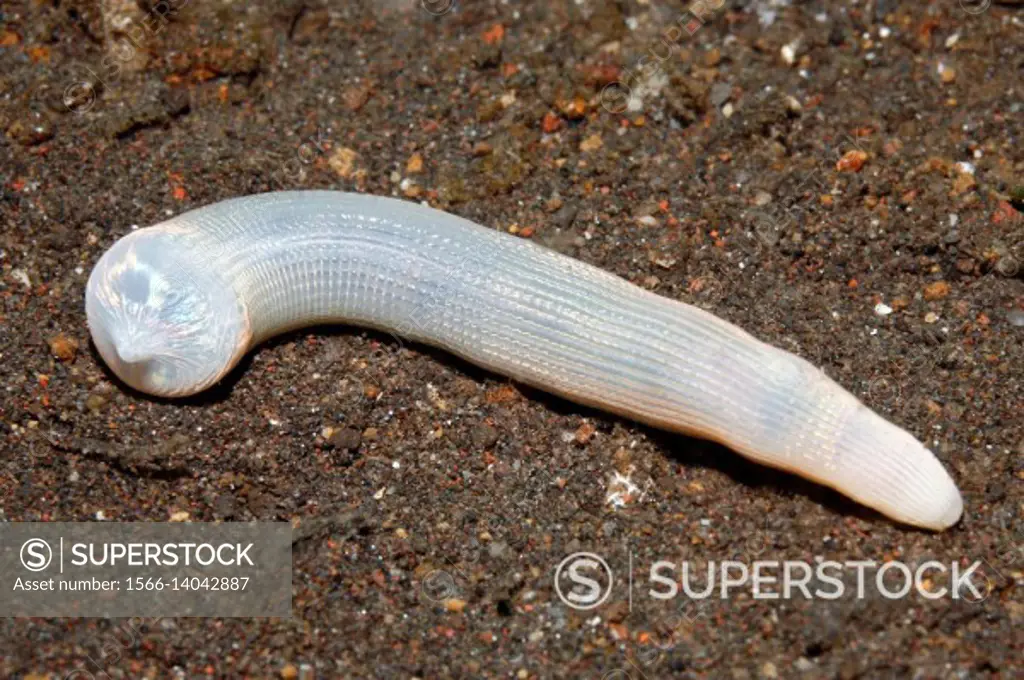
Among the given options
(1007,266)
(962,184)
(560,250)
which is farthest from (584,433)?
(962,184)

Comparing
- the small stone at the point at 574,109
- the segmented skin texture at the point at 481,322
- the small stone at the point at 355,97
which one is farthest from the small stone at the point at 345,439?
the small stone at the point at 574,109

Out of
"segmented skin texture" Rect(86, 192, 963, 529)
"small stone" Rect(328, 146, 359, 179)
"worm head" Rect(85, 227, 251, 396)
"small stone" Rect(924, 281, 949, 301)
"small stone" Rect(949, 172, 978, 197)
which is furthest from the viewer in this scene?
"small stone" Rect(328, 146, 359, 179)

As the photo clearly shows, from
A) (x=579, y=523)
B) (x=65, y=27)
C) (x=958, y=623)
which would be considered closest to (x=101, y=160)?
(x=65, y=27)

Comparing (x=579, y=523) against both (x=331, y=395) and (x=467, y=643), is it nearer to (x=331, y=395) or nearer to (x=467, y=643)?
(x=467, y=643)

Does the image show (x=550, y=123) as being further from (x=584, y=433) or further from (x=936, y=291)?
(x=936, y=291)

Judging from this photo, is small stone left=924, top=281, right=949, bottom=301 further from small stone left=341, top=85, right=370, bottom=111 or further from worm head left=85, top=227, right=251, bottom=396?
worm head left=85, top=227, right=251, bottom=396
